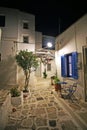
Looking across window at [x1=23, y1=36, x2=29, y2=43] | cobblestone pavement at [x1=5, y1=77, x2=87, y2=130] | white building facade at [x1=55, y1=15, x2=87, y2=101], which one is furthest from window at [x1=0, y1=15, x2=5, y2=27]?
cobblestone pavement at [x1=5, y1=77, x2=87, y2=130]

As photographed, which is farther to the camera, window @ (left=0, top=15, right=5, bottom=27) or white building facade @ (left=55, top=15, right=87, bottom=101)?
window @ (left=0, top=15, right=5, bottom=27)

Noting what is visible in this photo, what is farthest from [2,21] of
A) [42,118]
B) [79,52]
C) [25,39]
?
[42,118]

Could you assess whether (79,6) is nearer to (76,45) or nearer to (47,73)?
(76,45)

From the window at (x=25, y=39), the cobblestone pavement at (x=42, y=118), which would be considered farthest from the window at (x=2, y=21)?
the cobblestone pavement at (x=42, y=118)

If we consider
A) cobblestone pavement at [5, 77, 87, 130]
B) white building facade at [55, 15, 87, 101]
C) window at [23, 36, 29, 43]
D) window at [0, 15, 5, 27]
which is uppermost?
window at [0, 15, 5, 27]

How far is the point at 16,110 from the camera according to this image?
5129 mm

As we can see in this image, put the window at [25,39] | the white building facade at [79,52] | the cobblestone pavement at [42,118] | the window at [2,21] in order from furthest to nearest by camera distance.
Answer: the window at [25,39]
the window at [2,21]
the white building facade at [79,52]
the cobblestone pavement at [42,118]

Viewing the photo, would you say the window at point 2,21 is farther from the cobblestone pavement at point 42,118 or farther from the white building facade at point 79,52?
the cobblestone pavement at point 42,118

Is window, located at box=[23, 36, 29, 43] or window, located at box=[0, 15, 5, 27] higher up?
window, located at box=[0, 15, 5, 27]

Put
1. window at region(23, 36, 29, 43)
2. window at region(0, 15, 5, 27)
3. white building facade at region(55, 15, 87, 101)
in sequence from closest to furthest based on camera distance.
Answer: white building facade at region(55, 15, 87, 101), window at region(0, 15, 5, 27), window at region(23, 36, 29, 43)

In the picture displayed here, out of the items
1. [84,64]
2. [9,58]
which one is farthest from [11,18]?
[84,64]

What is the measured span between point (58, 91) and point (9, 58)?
494 cm

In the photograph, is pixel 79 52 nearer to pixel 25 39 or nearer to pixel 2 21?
pixel 25 39

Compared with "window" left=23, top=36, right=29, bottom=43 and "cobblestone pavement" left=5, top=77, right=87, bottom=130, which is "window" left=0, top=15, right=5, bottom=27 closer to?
"window" left=23, top=36, right=29, bottom=43
